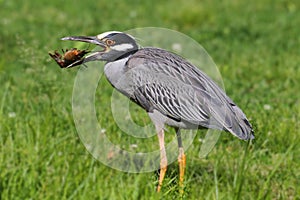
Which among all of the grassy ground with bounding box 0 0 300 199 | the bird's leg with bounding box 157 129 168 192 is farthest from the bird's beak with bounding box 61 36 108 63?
the grassy ground with bounding box 0 0 300 199

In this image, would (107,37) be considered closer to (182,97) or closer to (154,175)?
(182,97)

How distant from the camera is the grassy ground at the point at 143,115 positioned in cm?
403

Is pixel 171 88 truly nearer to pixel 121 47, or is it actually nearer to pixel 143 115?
pixel 121 47

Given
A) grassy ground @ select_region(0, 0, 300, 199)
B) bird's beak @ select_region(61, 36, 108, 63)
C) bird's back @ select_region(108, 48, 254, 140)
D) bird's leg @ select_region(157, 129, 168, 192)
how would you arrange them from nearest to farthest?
bird's beak @ select_region(61, 36, 108, 63) → bird's back @ select_region(108, 48, 254, 140) → bird's leg @ select_region(157, 129, 168, 192) → grassy ground @ select_region(0, 0, 300, 199)

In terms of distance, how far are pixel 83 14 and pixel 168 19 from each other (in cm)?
122

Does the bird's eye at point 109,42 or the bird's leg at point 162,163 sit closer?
the bird's eye at point 109,42

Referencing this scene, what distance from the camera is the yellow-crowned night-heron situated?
339 centimetres

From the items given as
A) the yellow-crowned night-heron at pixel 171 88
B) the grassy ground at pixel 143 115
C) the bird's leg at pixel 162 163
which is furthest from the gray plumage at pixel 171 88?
the grassy ground at pixel 143 115

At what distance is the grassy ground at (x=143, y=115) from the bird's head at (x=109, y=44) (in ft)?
2.16

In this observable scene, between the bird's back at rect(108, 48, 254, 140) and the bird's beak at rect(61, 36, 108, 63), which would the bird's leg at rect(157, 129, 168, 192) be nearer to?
the bird's back at rect(108, 48, 254, 140)

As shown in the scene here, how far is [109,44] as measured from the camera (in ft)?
10.9

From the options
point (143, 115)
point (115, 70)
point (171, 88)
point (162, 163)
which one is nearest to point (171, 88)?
point (171, 88)

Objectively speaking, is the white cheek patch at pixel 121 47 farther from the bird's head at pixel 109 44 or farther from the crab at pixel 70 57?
the crab at pixel 70 57

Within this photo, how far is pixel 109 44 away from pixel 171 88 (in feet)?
1.29
